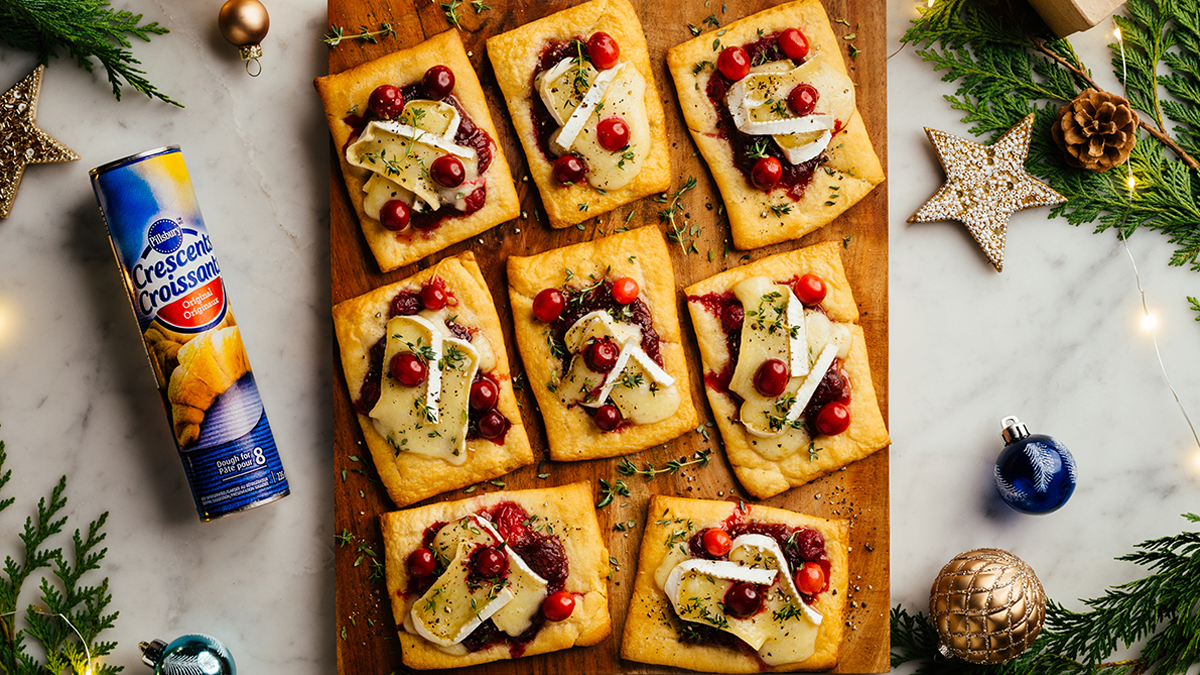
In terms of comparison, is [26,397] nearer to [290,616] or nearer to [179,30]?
[290,616]

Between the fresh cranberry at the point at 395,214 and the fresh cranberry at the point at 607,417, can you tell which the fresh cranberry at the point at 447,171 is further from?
the fresh cranberry at the point at 607,417

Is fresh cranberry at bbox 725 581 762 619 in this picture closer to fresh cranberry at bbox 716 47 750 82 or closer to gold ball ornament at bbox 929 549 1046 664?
gold ball ornament at bbox 929 549 1046 664

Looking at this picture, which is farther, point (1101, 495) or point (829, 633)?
point (1101, 495)

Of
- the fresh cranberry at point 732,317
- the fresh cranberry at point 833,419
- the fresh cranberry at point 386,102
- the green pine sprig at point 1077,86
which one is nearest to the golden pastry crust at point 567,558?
the fresh cranberry at point 732,317

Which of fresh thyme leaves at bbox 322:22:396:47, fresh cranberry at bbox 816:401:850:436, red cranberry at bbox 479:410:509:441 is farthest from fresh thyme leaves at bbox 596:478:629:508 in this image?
fresh thyme leaves at bbox 322:22:396:47

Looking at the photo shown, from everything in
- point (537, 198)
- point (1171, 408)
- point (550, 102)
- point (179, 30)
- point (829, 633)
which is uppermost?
point (179, 30)

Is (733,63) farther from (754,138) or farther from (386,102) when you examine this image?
(386,102)

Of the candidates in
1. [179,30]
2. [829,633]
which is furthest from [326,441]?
[829,633]

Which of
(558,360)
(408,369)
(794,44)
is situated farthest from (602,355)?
(794,44)
